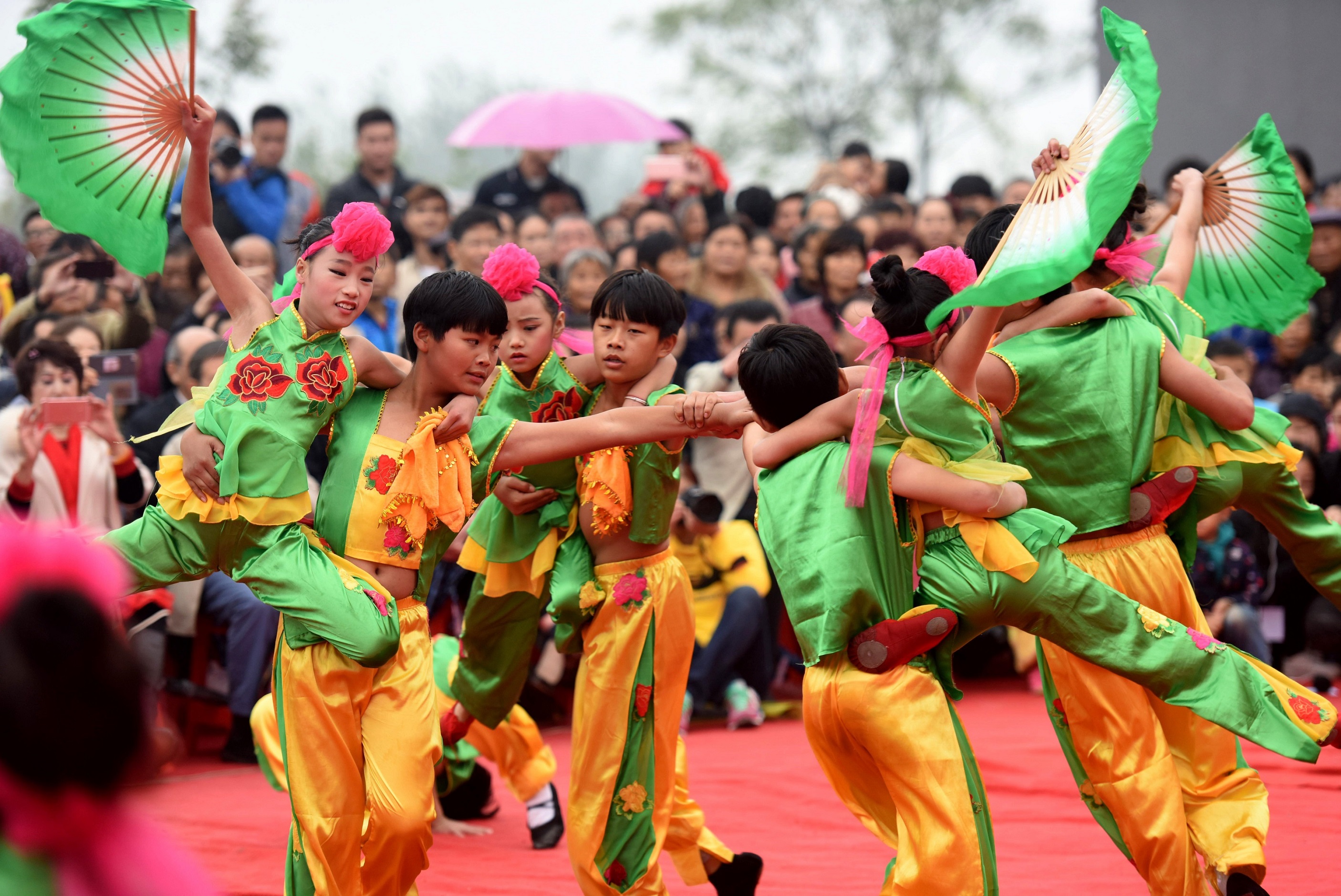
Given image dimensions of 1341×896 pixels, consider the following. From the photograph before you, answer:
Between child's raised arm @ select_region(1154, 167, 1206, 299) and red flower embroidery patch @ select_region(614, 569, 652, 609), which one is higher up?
child's raised arm @ select_region(1154, 167, 1206, 299)

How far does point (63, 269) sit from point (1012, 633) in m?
5.16

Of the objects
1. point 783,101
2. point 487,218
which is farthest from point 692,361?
point 783,101

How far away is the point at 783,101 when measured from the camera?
2784 cm

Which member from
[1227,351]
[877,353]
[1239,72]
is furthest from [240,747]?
[1239,72]

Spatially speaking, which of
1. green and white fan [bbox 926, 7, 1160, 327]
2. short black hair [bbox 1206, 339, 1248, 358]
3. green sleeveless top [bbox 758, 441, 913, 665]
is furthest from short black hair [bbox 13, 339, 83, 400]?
short black hair [bbox 1206, 339, 1248, 358]

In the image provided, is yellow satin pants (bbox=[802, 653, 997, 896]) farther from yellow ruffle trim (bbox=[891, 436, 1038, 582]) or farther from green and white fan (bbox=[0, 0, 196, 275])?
green and white fan (bbox=[0, 0, 196, 275])

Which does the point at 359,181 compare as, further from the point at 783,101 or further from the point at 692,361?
the point at 783,101

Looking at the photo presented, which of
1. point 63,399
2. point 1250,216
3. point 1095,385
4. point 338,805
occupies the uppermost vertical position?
point 1250,216

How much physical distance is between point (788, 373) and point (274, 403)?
3.87ft

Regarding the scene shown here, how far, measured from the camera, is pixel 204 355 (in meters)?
5.91

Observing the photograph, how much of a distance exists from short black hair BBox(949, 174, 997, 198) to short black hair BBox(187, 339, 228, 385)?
19.2 feet

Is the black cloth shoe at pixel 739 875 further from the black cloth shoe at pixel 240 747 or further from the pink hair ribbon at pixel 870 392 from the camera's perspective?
the black cloth shoe at pixel 240 747

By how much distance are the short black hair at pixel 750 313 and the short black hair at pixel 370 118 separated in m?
2.90

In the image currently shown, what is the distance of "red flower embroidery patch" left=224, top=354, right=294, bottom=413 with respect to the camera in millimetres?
3154
